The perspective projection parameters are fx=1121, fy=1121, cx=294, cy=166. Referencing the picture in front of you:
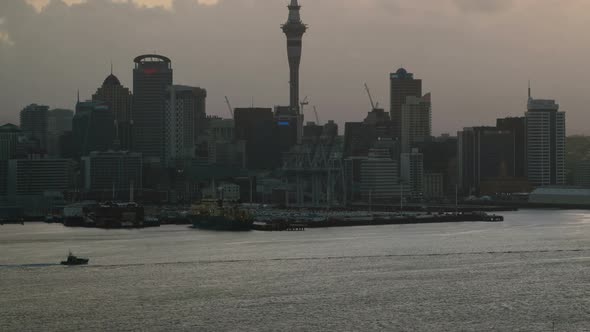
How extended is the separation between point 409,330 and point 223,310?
8344 mm

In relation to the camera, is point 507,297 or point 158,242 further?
point 158,242

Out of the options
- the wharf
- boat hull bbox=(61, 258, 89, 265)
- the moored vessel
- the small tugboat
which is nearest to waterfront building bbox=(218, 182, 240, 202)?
the wharf

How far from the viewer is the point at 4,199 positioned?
156500mm

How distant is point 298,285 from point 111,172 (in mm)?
137579

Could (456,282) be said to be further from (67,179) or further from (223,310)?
(67,179)

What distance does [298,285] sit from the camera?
5338 centimetres

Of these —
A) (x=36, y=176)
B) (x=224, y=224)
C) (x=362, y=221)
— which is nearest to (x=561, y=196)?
(x=362, y=221)

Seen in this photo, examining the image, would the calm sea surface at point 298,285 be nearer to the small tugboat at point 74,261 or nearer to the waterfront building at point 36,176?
the small tugboat at point 74,261

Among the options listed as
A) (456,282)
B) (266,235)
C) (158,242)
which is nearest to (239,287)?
(456,282)

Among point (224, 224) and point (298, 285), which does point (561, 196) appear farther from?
point (298, 285)

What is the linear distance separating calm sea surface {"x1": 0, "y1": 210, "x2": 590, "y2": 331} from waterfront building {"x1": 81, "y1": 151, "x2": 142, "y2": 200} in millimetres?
100503

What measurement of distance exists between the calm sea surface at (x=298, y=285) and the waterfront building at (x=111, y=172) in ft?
330

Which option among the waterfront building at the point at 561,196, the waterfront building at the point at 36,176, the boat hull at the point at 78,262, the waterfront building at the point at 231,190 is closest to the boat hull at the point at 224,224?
the boat hull at the point at 78,262

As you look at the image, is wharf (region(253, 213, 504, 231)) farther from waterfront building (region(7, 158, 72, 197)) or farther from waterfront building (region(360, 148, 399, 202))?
waterfront building (region(7, 158, 72, 197))
